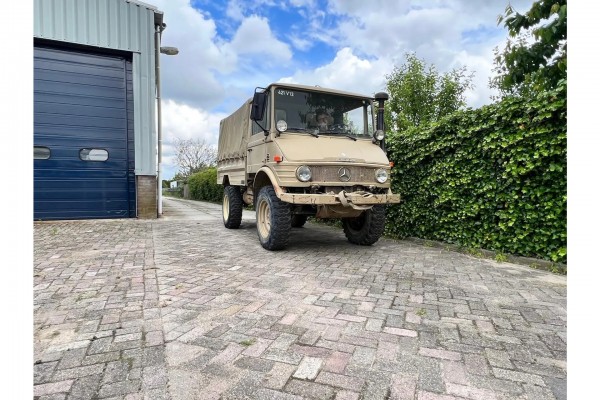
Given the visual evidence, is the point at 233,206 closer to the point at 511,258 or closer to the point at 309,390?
the point at 511,258

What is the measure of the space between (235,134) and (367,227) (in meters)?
3.64

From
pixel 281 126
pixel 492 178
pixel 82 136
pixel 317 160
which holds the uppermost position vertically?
pixel 82 136

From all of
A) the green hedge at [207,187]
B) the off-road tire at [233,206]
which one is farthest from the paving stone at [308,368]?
the green hedge at [207,187]

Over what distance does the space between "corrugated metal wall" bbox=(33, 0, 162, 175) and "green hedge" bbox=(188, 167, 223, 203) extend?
8651 mm

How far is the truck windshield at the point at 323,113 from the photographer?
5.11 meters

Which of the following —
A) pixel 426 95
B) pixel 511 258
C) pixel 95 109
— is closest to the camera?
pixel 511 258

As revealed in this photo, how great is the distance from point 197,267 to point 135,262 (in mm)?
870

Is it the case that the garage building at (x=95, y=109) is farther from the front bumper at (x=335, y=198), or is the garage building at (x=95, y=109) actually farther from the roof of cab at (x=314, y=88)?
the front bumper at (x=335, y=198)

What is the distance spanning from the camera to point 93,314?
8.44 ft

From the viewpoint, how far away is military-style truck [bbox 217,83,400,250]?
4.56m

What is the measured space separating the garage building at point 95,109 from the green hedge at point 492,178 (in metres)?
6.68

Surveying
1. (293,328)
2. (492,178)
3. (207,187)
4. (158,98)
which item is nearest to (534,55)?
(492,178)

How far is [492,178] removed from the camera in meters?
4.78
